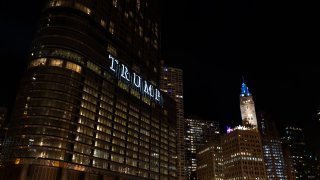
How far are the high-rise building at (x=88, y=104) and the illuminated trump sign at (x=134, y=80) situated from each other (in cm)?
60

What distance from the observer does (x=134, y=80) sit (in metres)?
163

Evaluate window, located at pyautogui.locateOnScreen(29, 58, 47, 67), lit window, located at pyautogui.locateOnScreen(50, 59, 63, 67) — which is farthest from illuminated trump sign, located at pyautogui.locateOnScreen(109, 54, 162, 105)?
window, located at pyautogui.locateOnScreen(29, 58, 47, 67)

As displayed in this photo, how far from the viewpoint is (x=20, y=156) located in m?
99.0

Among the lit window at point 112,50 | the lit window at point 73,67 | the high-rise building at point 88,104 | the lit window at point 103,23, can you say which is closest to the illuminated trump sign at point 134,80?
the high-rise building at point 88,104

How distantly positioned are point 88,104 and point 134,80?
44.6m

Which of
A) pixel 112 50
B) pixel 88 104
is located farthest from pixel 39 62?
pixel 112 50

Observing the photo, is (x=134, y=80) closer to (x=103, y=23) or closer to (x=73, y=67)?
(x=103, y=23)

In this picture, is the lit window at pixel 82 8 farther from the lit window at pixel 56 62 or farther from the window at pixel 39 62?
the window at pixel 39 62

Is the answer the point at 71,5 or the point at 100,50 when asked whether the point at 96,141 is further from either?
the point at 71,5

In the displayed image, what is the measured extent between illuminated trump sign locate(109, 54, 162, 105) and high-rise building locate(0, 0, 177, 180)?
60 cm

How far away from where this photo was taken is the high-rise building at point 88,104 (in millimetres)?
103188

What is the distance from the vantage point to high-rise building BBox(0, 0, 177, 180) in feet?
339

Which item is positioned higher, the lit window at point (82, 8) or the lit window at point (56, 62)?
the lit window at point (82, 8)

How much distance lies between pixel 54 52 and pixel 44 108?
25452 millimetres
